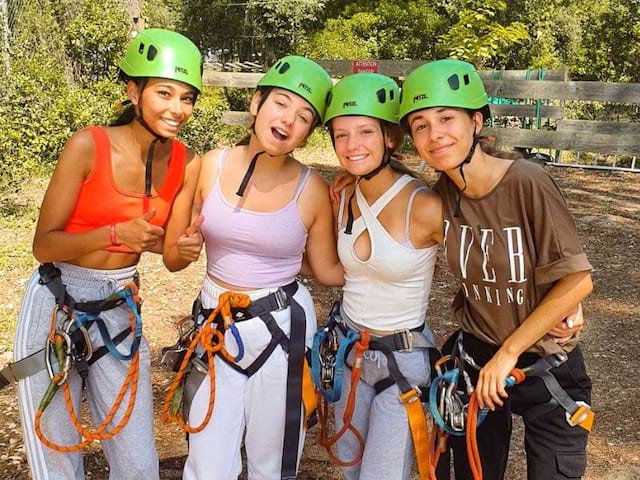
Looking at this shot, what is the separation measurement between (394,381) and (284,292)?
0.63 metres

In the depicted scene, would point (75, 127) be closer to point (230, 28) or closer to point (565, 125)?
point (565, 125)

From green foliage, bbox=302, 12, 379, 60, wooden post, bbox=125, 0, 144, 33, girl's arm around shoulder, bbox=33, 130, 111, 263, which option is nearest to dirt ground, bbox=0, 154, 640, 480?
girl's arm around shoulder, bbox=33, 130, 111, 263

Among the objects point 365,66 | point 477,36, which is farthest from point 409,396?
point 477,36

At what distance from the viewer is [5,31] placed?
9641 mm

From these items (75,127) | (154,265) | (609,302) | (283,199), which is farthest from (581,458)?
(75,127)

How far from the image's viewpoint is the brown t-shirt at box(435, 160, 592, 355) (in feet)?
8.30

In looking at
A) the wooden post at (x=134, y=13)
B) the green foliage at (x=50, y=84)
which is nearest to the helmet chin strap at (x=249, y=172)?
the green foliage at (x=50, y=84)

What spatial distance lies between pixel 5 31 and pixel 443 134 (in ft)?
29.5

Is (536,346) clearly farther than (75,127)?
No

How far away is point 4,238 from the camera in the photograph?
7809 mm

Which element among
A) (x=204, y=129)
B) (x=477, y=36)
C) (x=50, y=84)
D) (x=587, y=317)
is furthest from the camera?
(x=477, y=36)

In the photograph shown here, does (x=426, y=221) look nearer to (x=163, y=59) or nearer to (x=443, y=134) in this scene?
(x=443, y=134)

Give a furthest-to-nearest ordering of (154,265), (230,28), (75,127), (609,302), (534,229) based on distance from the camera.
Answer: (230,28), (75,127), (154,265), (609,302), (534,229)

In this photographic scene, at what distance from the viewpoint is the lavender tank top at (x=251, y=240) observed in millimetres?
2895
